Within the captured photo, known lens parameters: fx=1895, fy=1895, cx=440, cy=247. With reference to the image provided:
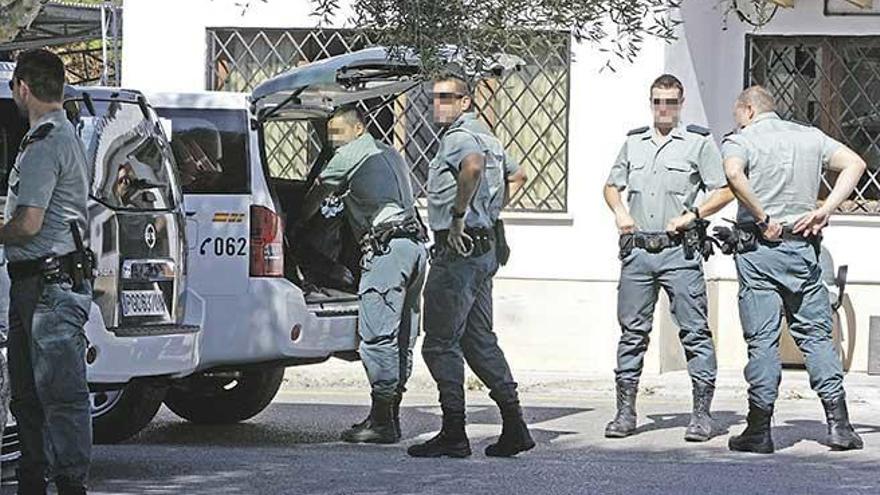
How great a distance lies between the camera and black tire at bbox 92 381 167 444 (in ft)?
32.4

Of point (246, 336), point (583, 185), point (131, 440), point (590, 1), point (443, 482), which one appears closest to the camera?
point (590, 1)

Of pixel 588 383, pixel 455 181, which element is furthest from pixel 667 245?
pixel 588 383

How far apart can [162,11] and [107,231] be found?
6356 mm

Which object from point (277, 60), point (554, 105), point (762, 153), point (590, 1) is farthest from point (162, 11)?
point (590, 1)

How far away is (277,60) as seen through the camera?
48.2 feet

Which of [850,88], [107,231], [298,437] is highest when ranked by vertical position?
[850,88]

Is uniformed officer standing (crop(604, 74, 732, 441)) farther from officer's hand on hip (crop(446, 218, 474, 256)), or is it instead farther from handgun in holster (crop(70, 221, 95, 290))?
handgun in holster (crop(70, 221, 95, 290))

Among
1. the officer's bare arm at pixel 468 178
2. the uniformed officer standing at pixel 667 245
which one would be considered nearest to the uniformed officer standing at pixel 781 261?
the uniformed officer standing at pixel 667 245

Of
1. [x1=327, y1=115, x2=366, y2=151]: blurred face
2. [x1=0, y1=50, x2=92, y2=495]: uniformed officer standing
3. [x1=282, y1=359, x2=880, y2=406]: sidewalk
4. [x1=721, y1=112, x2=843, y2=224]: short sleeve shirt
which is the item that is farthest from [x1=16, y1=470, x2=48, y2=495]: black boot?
[x1=282, y1=359, x2=880, y2=406]: sidewalk

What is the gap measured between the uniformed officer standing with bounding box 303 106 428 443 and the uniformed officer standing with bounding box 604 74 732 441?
3.96 ft

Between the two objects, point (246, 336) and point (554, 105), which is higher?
point (554, 105)

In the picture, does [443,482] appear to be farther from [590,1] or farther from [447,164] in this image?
[590,1]

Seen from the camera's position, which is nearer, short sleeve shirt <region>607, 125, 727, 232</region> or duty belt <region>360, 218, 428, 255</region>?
duty belt <region>360, 218, 428, 255</region>

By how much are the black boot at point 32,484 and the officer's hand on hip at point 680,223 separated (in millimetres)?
4125
